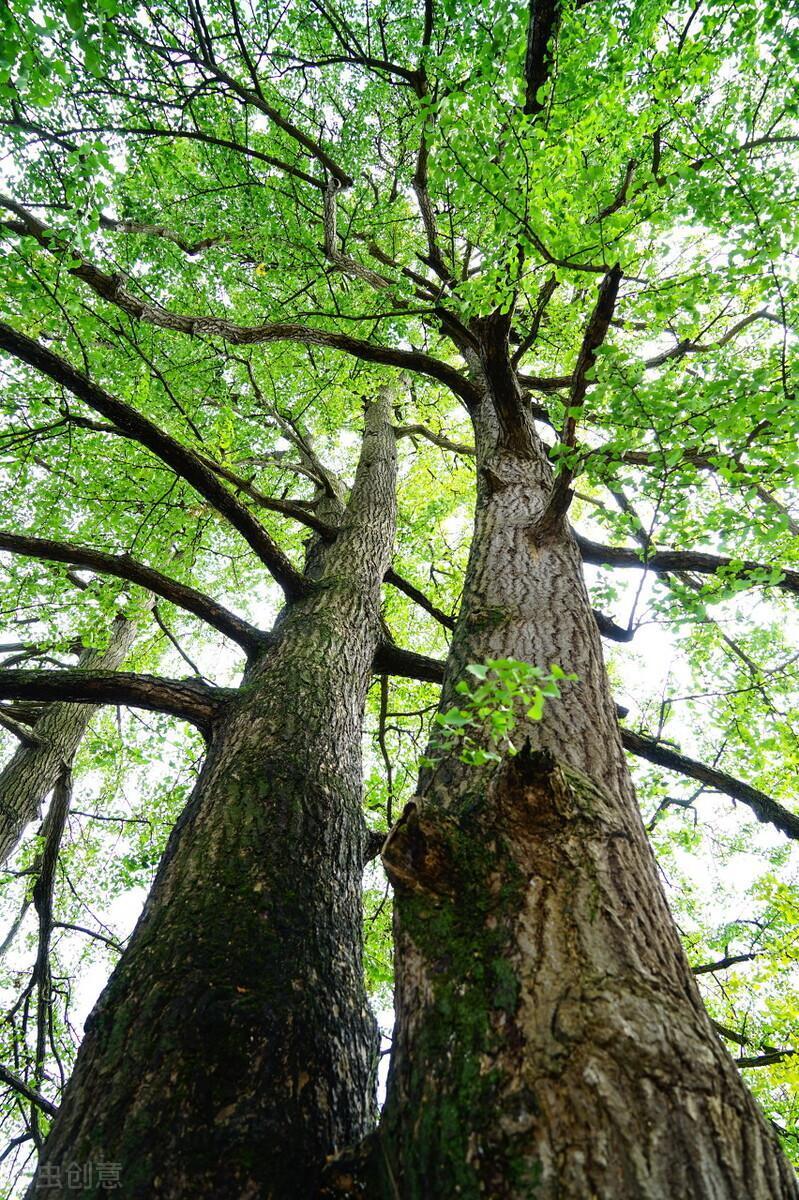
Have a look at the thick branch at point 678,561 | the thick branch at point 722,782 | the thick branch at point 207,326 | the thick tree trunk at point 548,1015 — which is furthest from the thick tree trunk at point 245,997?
the thick branch at point 207,326

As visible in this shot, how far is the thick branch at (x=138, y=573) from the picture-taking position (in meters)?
3.30

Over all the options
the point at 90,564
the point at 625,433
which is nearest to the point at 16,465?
the point at 90,564

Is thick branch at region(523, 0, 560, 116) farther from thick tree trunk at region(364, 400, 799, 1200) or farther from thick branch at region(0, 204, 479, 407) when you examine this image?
thick tree trunk at region(364, 400, 799, 1200)

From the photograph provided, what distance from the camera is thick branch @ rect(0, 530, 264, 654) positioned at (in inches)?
130

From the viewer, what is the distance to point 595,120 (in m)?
3.42

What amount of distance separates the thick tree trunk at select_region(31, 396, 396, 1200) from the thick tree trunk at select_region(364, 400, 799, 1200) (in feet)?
1.10

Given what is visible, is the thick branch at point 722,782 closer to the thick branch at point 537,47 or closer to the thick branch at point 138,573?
the thick branch at point 138,573

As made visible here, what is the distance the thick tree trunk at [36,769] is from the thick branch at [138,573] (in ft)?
9.81

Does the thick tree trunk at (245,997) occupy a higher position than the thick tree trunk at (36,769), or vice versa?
the thick tree trunk at (36,769)

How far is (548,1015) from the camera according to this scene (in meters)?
1.29

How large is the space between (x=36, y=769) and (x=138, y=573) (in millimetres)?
4531

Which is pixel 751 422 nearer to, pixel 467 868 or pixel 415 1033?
pixel 467 868

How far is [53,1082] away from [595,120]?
6825mm

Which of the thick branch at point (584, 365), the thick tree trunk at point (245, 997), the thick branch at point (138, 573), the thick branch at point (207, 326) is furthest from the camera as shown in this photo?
the thick branch at point (207, 326)
